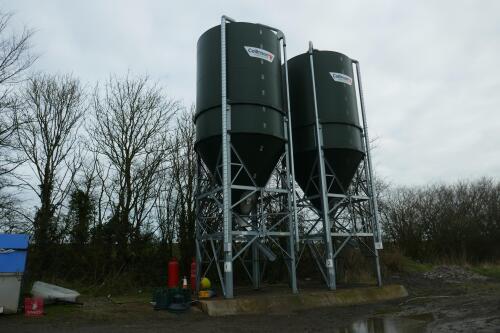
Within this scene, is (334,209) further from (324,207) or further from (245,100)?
(245,100)

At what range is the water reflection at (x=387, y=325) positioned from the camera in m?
7.92

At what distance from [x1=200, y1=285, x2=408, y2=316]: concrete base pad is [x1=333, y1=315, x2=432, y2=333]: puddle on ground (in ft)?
8.90

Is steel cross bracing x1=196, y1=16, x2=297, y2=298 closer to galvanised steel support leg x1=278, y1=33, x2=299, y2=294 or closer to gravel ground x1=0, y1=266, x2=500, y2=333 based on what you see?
galvanised steel support leg x1=278, y1=33, x2=299, y2=294

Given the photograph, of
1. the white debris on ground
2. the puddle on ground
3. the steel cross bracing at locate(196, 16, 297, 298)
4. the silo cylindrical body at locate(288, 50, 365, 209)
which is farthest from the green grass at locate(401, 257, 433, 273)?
A: the puddle on ground

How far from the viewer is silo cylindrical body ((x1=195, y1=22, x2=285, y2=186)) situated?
12.9 metres

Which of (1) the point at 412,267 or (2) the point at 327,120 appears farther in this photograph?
(1) the point at 412,267

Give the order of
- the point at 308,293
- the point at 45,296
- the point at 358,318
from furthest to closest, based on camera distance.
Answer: the point at 308,293, the point at 45,296, the point at 358,318

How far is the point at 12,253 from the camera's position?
10.4 meters

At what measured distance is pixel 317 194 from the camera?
52.1 feet

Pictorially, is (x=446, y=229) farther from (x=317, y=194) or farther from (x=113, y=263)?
(x=113, y=263)

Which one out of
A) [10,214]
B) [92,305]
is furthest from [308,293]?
[10,214]

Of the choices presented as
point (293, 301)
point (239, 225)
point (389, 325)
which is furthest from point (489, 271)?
point (389, 325)

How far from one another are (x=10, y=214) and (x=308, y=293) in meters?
13.0

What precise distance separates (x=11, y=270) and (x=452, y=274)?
2160 centimetres
